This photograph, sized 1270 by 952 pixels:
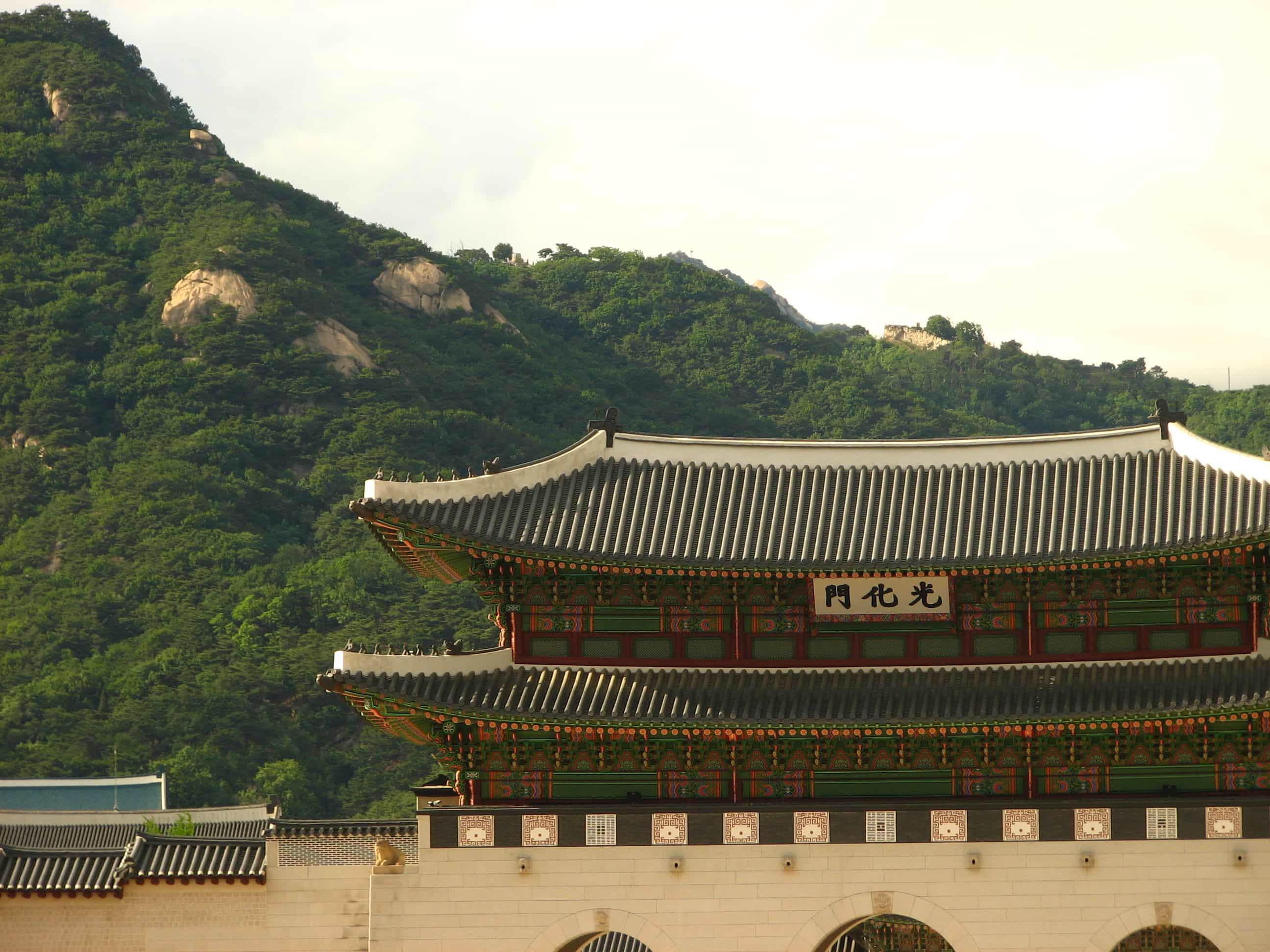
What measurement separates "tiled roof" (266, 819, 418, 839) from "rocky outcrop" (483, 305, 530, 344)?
2720 inches

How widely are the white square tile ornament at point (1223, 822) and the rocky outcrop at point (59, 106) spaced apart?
8711cm

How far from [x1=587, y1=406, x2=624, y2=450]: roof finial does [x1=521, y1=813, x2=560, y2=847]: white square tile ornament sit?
227 inches

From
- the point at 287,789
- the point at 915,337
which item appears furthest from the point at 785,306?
the point at 287,789

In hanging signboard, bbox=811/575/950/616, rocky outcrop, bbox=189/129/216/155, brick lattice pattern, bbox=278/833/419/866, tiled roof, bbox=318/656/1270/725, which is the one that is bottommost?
brick lattice pattern, bbox=278/833/419/866

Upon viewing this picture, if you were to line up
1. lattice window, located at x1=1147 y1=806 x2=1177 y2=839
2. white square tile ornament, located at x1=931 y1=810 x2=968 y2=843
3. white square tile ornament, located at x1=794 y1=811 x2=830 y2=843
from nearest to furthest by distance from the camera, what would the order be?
lattice window, located at x1=1147 y1=806 x2=1177 y2=839, white square tile ornament, located at x1=931 y1=810 x2=968 y2=843, white square tile ornament, located at x1=794 y1=811 x2=830 y2=843

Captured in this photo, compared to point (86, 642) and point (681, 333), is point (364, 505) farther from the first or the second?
point (681, 333)

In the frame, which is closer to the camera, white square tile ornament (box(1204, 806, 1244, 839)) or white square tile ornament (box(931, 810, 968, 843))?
white square tile ornament (box(1204, 806, 1244, 839))

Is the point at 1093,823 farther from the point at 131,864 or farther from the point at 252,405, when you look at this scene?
the point at 252,405

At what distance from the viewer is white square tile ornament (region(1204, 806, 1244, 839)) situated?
25516 millimetres

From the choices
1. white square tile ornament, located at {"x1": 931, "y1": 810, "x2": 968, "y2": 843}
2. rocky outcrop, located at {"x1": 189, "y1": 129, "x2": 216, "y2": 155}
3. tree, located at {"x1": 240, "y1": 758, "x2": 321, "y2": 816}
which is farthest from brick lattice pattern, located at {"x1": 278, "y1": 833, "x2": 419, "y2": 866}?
rocky outcrop, located at {"x1": 189, "y1": 129, "x2": 216, "y2": 155}

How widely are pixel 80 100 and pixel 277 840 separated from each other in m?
81.2

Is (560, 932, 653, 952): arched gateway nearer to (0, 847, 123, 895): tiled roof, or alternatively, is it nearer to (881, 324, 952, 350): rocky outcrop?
(0, 847, 123, 895): tiled roof

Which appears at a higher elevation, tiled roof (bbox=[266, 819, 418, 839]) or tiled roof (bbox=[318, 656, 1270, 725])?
tiled roof (bbox=[318, 656, 1270, 725])

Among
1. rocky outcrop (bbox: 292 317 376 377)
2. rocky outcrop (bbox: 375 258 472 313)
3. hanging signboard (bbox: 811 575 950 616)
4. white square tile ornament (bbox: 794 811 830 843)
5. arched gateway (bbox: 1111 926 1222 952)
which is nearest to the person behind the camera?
white square tile ornament (bbox: 794 811 830 843)
